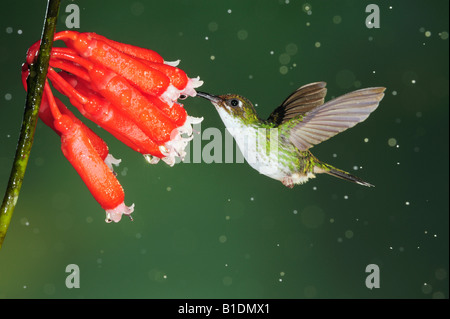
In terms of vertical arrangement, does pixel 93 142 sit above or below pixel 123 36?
below

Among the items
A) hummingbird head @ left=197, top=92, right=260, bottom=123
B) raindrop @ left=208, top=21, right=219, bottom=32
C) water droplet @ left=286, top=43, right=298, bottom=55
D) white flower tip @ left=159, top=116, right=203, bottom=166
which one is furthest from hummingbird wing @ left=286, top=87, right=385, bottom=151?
raindrop @ left=208, top=21, right=219, bottom=32

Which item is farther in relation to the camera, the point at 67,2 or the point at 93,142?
the point at 67,2

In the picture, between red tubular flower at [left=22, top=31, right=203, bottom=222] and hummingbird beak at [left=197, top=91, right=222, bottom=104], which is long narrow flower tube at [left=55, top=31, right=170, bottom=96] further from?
hummingbird beak at [left=197, top=91, right=222, bottom=104]

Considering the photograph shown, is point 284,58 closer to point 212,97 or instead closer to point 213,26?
point 213,26

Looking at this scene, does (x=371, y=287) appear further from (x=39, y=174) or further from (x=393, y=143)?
(x=39, y=174)

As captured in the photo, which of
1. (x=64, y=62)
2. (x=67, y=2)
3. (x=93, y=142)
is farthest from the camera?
(x=67, y=2)

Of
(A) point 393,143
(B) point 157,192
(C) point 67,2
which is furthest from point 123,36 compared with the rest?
(A) point 393,143
